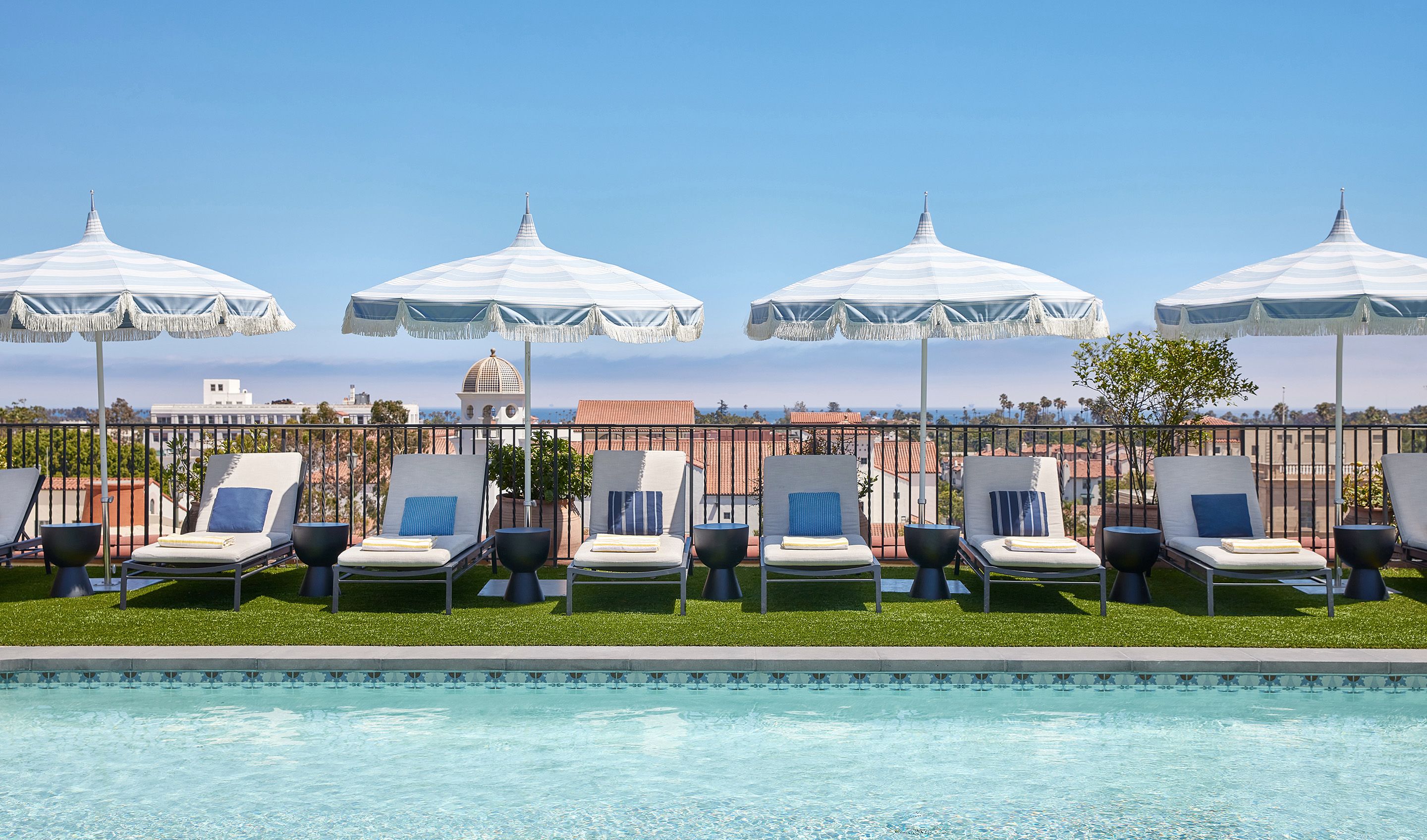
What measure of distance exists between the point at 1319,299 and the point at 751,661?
4.85m

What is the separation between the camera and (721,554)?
6.99 meters

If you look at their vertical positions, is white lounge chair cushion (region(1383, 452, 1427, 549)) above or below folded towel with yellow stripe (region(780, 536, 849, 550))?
above

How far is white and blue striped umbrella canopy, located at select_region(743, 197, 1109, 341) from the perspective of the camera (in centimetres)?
658

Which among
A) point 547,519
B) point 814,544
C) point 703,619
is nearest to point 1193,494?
point 814,544

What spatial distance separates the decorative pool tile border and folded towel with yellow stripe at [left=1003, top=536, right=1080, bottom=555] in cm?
141

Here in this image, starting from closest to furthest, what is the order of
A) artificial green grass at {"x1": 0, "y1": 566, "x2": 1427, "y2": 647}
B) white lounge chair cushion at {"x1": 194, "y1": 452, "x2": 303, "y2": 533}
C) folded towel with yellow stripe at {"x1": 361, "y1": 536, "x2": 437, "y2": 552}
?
1. artificial green grass at {"x1": 0, "y1": 566, "x2": 1427, "y2": 647}
2. folded towel with yellow stripe at {"x1": 361, "y1": 536, "x2": 437, "y2": 552}
3. white lounge chair cushion at {"x1": 194, "y1": 452, "x2": 303, "y2": 533}

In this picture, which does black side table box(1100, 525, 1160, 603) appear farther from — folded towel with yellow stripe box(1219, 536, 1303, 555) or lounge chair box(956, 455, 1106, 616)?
folded towel with yellow stripe box(1219, 536, 1303, 555)

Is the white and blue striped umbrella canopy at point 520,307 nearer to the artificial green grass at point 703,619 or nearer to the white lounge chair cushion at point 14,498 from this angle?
the artificial green grass at point 703,619

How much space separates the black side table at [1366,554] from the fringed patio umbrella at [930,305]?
7.91 feet

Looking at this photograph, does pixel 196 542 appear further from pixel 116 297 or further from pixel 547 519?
pixel 547 519

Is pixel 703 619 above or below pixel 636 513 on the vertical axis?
below

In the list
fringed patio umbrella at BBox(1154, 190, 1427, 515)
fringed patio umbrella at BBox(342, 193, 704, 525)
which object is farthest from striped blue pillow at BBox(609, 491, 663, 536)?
fringed patio umbrella at BBox(1154, 190, 1427, 515)

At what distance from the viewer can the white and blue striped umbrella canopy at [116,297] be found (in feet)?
21.5

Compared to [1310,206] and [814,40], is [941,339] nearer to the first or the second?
[814,40]
